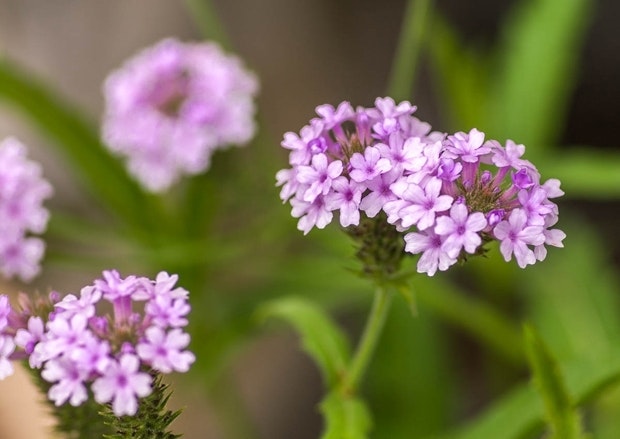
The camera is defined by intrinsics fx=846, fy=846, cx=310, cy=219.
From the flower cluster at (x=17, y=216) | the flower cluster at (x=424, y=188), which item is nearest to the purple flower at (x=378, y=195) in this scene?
the flower cluster at (x=424, y=188)

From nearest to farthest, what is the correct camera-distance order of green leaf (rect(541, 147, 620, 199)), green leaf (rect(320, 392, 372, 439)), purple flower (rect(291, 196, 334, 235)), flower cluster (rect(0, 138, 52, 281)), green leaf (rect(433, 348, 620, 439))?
purple flower (rect(291, 196, 334, 235)) < green leaf (rect(320, 392, 372, 439)) < green leaf (rect(433, 348, 620, 439)) < flower cluster (rect(0, 138, 52, 281)) < green leaf (rect(541, 147, 620, 199))

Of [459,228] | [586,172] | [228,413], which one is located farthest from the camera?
[228,413]

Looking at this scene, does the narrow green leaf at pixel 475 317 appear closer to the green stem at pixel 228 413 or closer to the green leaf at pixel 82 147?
the green stem at pixel 228 413

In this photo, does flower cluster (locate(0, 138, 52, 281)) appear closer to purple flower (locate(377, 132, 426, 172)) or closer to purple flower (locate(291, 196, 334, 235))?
purple flower (locate(291, 196, 334, 235))

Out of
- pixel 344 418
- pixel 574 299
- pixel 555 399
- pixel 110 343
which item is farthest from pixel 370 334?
pixel 574 299

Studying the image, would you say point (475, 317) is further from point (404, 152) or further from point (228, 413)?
point (404, 152)

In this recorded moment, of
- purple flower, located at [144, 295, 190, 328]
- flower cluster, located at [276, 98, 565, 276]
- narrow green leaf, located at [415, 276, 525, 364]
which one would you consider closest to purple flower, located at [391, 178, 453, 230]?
flower cluster, located at [276, 98, 565, 276]

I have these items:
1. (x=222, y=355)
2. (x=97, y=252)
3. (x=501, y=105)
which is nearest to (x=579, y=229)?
(x=501, y=105)
